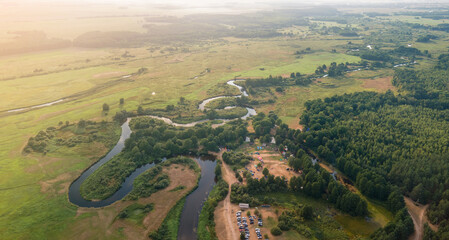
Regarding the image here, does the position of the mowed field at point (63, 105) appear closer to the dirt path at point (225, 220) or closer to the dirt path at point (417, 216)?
the dirt path at point (225, 220)

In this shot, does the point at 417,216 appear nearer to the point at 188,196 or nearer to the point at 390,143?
the point at 390,143

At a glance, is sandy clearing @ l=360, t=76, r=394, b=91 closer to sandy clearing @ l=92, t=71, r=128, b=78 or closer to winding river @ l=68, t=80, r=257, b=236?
winding river @ l=68, t=80, r=257, b=236

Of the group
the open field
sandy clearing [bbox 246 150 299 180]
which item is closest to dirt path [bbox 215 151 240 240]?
sandy clearing [bbox 246 150 299 180]

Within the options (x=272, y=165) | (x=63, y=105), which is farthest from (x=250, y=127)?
(x=63, y=105)

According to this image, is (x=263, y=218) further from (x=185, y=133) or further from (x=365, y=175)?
(x=185, y=133)

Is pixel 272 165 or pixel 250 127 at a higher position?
pixel 250 127

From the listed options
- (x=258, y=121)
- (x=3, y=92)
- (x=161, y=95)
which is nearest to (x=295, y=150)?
(x=258, y=121)

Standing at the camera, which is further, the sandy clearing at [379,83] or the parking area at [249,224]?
the sandy clearing at [379,83]

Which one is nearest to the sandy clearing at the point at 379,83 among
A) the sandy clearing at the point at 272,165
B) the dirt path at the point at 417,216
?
the dirt path at the point at 417,216
